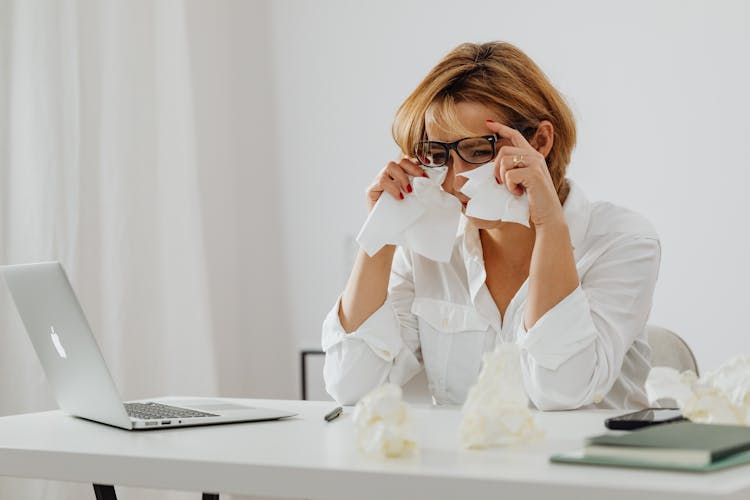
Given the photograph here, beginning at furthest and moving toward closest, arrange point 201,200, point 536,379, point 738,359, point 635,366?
point 201,200 < point 635,366 < point 536,379 < point 738,359

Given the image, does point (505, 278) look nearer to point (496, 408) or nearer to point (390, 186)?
point (390, 186)

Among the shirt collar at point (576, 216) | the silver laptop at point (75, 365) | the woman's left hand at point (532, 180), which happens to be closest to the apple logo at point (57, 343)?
the silver laptop at point (75, 365)

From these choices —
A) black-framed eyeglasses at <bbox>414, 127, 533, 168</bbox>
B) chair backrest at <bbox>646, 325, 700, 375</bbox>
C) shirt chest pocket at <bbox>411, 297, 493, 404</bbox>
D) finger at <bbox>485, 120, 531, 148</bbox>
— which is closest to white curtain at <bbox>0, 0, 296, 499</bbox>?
shirt chest pocket at <bbox>411, 297, 493, 404</bbox>

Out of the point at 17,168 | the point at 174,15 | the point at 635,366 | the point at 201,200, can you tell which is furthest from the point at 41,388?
the point at 635,366

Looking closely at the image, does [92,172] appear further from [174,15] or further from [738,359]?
[738,359]

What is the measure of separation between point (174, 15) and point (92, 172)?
65cm

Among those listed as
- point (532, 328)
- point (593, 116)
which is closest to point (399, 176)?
point (532, 328)

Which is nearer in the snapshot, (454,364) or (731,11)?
(454,364)

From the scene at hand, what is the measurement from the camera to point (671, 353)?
1804 mm

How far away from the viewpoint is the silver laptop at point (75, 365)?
128 centimetres

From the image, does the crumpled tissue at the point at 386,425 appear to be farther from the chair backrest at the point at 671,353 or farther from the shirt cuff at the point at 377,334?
the chair backrest at the point at 671,353

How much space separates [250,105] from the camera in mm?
3547

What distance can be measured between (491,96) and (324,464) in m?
0.90

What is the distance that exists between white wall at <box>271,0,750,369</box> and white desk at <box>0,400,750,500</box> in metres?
1.61
